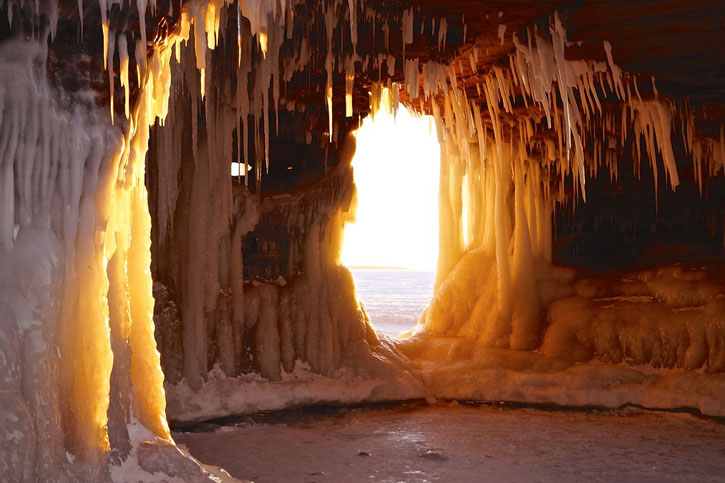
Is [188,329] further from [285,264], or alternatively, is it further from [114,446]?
[114,446]

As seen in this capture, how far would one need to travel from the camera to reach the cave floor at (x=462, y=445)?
6082mm

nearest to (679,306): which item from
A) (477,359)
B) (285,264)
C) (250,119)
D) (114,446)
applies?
(477,359)

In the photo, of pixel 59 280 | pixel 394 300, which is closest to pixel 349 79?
pixel 59 280

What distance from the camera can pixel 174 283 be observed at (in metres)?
8.34

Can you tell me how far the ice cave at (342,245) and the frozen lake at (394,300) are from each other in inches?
471

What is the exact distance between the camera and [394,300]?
41.8m

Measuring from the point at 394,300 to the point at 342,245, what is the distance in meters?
32.1

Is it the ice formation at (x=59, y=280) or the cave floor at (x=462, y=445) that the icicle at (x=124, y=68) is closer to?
the ice formation at (x=59, y=280)

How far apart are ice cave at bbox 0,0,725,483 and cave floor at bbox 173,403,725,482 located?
0.16ft

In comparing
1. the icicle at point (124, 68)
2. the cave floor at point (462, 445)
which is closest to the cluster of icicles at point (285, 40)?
the icicle at point (124, 68)

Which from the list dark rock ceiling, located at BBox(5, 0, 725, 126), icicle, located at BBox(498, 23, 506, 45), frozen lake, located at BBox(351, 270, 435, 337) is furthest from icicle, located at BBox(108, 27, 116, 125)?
frozen lake, located at BBox(351, 270, 435, 337)

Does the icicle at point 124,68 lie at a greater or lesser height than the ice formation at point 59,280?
greater

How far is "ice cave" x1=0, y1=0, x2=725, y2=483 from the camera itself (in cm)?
389

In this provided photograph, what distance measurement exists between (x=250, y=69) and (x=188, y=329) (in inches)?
122
